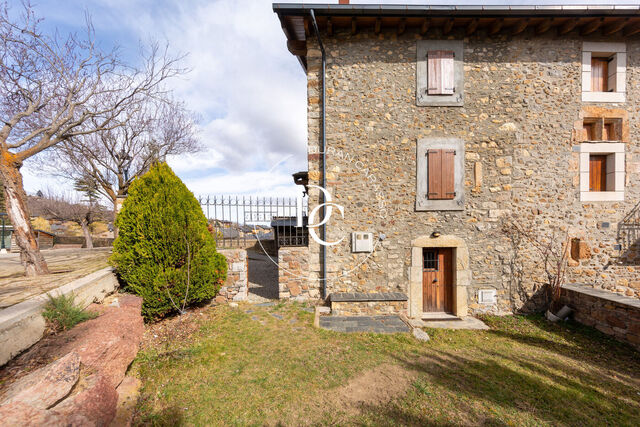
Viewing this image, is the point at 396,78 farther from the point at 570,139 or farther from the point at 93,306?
the point at 93,306

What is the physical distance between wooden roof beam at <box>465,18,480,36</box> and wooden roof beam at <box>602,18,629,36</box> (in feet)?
10.7

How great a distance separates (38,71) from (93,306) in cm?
615

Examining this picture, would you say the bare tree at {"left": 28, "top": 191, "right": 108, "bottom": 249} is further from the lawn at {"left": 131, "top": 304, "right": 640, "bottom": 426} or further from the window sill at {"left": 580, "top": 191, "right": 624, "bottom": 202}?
the window sill at {"left": 580, "top": 191, "right": 624, "bottom": 202}

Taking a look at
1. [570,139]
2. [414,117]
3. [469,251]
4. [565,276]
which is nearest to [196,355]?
[469,251]

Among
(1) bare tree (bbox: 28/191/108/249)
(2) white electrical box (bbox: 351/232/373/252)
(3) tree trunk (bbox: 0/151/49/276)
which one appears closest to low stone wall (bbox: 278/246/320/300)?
(2) white electrical box (bbox: 351/232/373/252)

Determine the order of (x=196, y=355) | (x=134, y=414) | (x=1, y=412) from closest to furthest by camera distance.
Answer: (x=1, y=412)
(x=134, y=414)
(x=196, y=355)

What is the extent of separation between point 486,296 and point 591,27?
7050 millimetres

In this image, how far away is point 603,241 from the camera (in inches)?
235

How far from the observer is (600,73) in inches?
239

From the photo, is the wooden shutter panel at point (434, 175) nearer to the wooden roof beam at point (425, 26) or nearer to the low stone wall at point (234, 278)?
the wooden roof beam at point (425, 26)

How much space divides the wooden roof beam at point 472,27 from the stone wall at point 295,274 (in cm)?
672

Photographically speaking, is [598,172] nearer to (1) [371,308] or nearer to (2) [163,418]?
(1) [371,308]

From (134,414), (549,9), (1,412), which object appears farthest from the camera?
(549,9)

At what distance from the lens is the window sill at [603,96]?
5.85 metres
